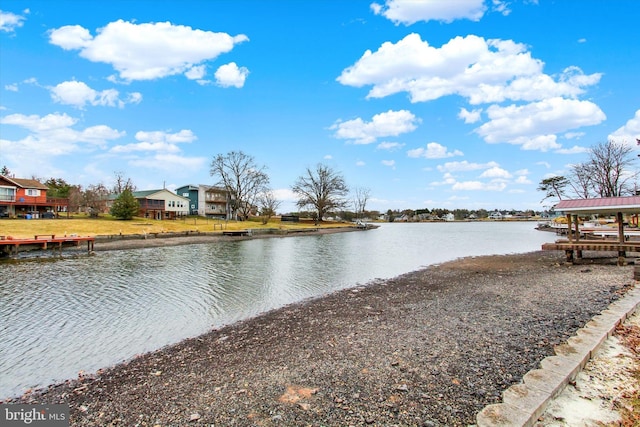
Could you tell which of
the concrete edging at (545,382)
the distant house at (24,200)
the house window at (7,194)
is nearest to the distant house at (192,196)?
the distant house at (24,200)

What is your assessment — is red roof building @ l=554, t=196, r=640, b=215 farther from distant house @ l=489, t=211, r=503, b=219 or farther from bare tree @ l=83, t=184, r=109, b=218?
distant house @ l=489, t=211, r=503, b=219

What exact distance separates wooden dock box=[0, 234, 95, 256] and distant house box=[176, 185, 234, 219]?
4172cm

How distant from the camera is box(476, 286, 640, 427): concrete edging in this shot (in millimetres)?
3576

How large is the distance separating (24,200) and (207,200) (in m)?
33.6

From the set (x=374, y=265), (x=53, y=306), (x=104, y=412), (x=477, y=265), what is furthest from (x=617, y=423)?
(x=374, y=265)

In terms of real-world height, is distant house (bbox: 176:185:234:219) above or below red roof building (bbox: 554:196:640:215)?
above

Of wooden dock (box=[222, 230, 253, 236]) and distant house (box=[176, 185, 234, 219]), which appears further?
distant house (box=[176, 185, 234, 219])

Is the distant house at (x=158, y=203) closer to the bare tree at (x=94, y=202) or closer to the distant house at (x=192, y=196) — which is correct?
the bare tree at (x=94, y=202)

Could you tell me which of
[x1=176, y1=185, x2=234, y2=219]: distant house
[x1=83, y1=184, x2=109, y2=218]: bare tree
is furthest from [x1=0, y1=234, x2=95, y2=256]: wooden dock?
[x1=176, y1=185, x2=234, y2=219]: distant house

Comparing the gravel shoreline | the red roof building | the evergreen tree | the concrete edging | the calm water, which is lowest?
the calm water

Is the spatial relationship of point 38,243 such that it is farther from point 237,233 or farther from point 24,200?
point 24,200

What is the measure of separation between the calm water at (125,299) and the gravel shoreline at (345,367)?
4.66 ft

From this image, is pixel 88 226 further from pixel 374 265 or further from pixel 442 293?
pixel 442 293

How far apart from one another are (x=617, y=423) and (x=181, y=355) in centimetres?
734
